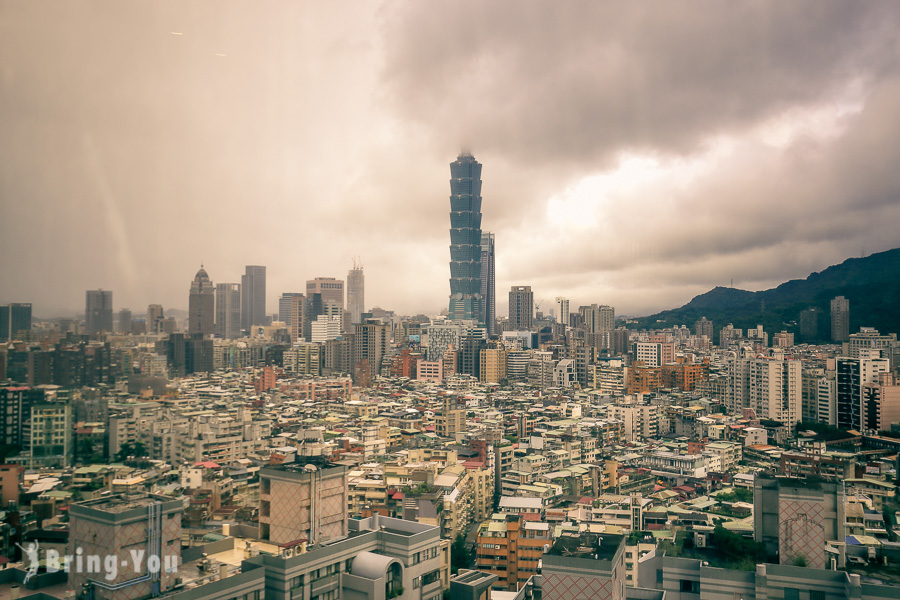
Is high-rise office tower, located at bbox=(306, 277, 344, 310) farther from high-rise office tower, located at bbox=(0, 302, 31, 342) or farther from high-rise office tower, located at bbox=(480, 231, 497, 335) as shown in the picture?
high-rise office tower, located at bbox=(480, 231, 497, 335)

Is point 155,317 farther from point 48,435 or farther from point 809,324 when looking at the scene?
point 809,324

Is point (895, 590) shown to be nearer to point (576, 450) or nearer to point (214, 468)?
point (214, 468)

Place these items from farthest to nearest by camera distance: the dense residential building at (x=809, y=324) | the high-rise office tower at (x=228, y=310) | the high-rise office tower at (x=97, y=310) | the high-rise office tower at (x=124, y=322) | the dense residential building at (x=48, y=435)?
1. the dense residential building at (x=809, y=324)
2. the high-rise office tower at (x=228, y=310)
3. the dense residential building at (x=48, y=435)
4. the high-rise office tower at (x=124, y=322)
5. the high-rise office tower at (x=97, y=310)

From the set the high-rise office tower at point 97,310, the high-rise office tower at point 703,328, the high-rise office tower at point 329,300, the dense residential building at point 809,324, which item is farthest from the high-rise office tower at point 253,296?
the high-rise office tower at point 703,328

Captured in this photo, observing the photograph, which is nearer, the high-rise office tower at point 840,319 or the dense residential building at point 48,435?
the dense residential building at point 48,435

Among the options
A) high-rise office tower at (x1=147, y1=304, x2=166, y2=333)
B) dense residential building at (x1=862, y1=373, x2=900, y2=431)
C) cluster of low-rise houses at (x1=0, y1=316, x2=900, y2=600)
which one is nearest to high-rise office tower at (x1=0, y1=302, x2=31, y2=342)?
high-rise office tower at (x1=147, y1=304, x2=166, y2=333)

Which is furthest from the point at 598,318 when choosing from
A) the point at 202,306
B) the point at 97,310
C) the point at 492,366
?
the point at 97,310

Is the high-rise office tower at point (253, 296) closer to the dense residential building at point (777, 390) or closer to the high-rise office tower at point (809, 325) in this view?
the dense residential building at point (777, 390)
